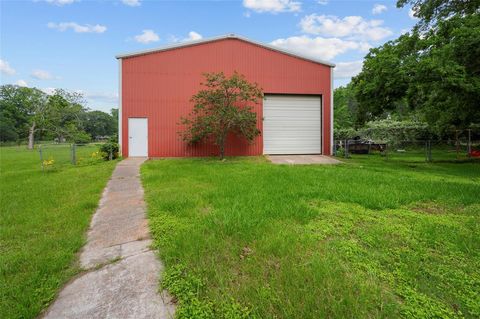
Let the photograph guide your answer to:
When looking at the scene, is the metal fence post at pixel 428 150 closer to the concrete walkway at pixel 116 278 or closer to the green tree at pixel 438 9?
the green tree at pixel 438 9

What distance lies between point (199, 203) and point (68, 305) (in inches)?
93.8

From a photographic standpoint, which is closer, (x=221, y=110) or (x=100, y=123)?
(x=221, y=110)

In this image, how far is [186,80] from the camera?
11727mm

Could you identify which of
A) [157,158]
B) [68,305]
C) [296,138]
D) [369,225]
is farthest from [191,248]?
[296,138]

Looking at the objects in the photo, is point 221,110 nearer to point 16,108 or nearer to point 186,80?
point 186,80

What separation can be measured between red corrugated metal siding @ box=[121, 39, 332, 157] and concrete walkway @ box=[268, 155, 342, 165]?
3.55 feet

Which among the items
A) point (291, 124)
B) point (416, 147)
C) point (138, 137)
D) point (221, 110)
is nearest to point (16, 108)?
point (138, 137)

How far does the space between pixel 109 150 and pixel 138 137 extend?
1.29 meters

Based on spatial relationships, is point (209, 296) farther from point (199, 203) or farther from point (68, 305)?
point (199, 203)

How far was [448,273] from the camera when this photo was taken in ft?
Answer: 7.12

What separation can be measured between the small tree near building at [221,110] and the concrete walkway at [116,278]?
690 cm

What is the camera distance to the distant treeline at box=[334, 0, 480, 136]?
8.41m

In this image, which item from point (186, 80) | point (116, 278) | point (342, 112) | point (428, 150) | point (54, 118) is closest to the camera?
point (116, 278)

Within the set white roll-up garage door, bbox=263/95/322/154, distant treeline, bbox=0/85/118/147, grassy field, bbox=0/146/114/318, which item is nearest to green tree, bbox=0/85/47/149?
distant treeline, bbox=0/85/118/147
